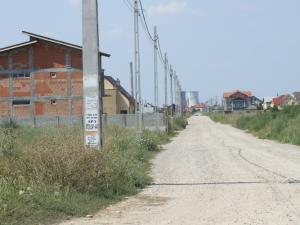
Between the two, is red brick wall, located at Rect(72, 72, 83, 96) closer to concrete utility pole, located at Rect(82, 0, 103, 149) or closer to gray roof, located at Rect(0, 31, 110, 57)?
gray roof, located at Rect(0, 31, 110, 57)

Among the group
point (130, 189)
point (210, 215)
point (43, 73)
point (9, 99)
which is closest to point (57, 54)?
point (43, 73)

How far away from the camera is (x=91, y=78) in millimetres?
14852

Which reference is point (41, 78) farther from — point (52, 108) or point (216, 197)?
point (216, 197)

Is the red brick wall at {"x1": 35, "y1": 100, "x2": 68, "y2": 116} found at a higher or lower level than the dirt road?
higher

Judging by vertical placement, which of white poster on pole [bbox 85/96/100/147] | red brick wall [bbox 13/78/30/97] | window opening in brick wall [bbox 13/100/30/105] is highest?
red brick wall [bbox 13/78/30/97]

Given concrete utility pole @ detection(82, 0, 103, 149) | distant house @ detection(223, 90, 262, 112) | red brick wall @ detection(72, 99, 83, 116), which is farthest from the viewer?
A: distant house @ detection(223, 90, 262, 112)

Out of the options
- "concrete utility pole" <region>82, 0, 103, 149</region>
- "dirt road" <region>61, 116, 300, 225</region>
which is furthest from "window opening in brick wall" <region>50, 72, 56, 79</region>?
"concrete utility pole" <region>82, 0, 103, 149</region>

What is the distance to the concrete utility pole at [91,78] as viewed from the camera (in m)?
14.8

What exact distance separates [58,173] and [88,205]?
41.0 inches

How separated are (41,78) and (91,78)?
145ft

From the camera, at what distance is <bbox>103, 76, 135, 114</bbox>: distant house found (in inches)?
3167

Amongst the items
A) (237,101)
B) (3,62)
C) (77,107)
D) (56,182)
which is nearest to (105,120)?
(77,107)

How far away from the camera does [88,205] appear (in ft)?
36.9

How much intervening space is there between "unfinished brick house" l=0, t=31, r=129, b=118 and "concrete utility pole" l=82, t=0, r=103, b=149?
139ft
